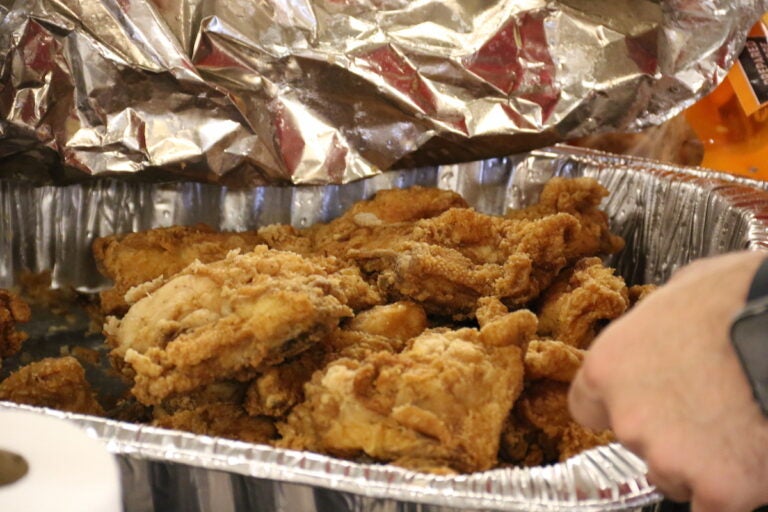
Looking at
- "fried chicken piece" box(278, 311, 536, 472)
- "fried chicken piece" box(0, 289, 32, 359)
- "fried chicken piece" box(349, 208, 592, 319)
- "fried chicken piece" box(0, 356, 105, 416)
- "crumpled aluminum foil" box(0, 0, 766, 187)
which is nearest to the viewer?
"fried chicken piece" box(278, 311, 536, 472)

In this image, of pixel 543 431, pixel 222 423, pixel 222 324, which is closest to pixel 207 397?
pixel 222 423

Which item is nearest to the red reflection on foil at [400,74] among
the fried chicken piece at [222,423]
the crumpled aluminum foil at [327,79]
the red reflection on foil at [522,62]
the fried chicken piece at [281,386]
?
the crumpled aluminum foil at [327,79]

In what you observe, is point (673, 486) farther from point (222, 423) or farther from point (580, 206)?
point (580, 206)

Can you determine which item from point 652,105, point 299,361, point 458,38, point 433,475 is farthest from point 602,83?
point 433,475

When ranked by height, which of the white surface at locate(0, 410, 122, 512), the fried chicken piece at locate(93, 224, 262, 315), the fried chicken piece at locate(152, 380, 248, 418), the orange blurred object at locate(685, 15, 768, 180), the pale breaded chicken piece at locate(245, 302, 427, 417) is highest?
the orange blurred object at locate(685, 15, 768, 180)

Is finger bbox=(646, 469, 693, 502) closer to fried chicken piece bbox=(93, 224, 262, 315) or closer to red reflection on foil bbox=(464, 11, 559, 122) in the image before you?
fried chicken piece bbox=(93, 224, 262, 315)

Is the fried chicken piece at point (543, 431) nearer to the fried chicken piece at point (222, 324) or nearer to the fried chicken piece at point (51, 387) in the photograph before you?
the fried chicken piece at point (222, 324)

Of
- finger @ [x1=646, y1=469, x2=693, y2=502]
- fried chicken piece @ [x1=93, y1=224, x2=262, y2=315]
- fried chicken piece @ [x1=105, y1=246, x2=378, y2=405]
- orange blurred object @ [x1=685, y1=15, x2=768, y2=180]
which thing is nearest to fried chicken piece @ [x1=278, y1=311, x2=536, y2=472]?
fried chicken piece @ [x1=105, y1=246, x2=378, y2=405]
